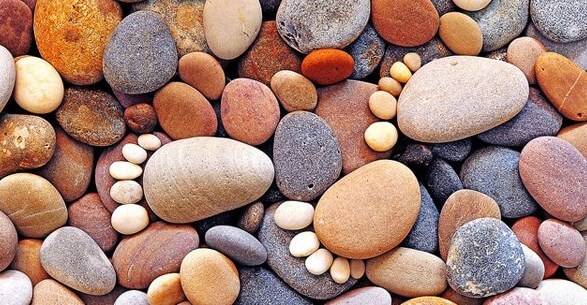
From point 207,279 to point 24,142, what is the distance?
0.33 m

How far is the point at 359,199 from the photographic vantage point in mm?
872

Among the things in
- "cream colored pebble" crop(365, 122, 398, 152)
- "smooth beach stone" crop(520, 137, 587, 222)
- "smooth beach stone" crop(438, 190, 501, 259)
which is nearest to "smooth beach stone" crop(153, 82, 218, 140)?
"cream colored pebble" crop(365, 122, 398, 152)

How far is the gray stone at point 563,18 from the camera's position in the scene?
2.97ft

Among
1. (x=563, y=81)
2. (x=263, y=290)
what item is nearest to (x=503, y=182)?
(x=563, y=81)

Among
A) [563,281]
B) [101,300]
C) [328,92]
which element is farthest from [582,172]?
[101,300]

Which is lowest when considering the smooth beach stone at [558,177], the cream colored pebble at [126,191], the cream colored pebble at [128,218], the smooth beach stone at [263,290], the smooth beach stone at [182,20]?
the smooth beach stone at [263,290]

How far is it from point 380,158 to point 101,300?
1.58 feet

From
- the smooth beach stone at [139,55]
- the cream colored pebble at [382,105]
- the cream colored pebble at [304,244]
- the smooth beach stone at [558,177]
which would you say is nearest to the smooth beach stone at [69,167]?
the smooth beach stone at [139,55]

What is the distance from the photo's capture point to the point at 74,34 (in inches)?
34.2

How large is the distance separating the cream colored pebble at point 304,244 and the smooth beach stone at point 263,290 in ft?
0.18

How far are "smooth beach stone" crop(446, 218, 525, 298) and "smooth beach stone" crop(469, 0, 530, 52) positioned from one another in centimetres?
30

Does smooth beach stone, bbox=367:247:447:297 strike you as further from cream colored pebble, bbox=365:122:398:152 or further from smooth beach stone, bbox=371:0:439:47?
smooth beach stone, bbox=371:0:439:47

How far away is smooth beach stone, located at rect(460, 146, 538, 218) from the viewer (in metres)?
0.91

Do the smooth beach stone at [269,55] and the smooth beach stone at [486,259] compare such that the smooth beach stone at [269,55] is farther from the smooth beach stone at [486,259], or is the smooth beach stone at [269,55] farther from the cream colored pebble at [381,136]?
the smooth beach stone at [486,259]
